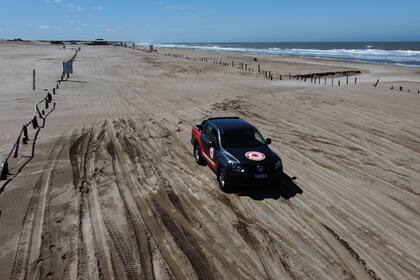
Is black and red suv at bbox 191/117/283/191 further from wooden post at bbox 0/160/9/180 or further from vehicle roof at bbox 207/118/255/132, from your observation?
wooden post at bbox 0/160/9/180

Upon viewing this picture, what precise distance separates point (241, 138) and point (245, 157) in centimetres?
128

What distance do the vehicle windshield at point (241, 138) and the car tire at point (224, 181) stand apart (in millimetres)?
989

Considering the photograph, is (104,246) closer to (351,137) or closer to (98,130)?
(98,130)

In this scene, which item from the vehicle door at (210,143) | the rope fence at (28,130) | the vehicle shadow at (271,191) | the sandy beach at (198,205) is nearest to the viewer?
the sandy beach at (198,205)

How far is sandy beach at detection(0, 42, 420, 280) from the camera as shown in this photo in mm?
8023

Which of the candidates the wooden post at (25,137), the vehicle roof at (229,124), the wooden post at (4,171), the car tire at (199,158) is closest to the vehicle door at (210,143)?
the vehicle roof at (229,124)

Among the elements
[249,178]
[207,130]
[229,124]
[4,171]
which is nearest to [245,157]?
[249,178]

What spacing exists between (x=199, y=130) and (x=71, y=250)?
7.11 meters

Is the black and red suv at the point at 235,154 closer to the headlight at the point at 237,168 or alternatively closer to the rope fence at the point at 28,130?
the headlight at the point at 237,168

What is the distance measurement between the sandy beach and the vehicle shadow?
63 millimetres

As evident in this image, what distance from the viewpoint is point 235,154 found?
11648 millimetres

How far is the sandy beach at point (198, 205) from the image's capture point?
8.02 metres

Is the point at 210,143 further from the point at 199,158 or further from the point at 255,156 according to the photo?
the point at 255,156

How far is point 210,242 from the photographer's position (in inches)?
348
